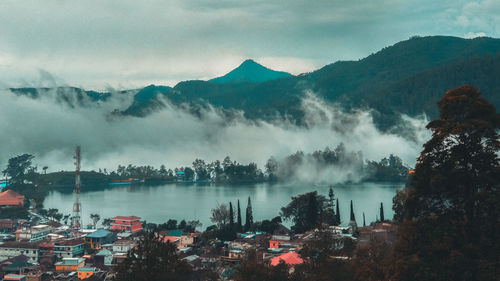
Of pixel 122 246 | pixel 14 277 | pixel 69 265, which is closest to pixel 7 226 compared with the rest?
pixel 122 246

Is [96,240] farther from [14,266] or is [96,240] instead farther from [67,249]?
[14,266]

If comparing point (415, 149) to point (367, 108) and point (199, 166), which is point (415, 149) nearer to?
point (367, 108)

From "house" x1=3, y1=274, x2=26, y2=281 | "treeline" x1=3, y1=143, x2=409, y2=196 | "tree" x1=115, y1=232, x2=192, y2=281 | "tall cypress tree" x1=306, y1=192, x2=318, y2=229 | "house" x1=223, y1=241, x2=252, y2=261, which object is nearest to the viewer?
"tree" x1=115, y1=232, x2=192, y2=281

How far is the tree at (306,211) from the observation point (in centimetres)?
3641

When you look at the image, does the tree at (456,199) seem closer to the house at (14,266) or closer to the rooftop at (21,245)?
the house at (14,266)

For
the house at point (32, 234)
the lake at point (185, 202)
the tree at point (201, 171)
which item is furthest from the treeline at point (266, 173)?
the house at point (32, 234)

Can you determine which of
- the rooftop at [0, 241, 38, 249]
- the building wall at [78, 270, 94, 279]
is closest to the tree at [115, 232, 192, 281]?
the building wall at [78, 270, 94, 279]

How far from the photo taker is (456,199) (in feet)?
28.2

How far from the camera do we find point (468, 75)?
156000mm

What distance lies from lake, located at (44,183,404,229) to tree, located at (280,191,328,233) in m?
7.78

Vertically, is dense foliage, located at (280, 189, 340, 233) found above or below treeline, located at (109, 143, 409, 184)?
below

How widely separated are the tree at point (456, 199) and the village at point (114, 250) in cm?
1339

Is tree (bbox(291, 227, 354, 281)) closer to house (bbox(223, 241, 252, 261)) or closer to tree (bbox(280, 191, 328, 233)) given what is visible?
house (bbox(223, 241, 252, 261))

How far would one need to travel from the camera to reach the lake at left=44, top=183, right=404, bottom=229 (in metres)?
56.9
